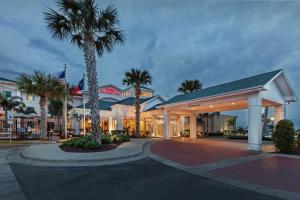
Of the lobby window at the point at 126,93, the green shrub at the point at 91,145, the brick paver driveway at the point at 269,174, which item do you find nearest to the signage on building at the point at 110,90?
the lobby window at the point at 126,93

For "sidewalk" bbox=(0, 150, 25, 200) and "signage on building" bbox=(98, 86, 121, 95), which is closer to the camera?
"sidewalk" bbox=(0, 150, 25, 200)

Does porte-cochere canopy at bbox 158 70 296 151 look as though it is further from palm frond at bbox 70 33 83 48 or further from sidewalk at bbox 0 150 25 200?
sidewalk at bbox 0 150 25 200

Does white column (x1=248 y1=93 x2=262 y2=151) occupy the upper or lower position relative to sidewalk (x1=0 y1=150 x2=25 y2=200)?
upper

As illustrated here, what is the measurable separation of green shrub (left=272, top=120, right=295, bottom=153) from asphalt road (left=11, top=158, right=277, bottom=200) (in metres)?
9.46

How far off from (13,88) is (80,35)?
30.4 metres

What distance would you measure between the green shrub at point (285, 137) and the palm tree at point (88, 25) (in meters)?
12.8

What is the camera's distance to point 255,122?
1392 centimetres

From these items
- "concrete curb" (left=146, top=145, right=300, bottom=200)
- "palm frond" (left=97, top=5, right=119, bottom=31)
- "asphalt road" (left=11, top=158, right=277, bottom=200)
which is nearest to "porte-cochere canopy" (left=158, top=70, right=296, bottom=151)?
"concrete curb" (left=146, top=145, right=300, bottom=200)

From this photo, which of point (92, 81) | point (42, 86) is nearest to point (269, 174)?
point (92, 81)

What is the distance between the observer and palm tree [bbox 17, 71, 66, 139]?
2180cm

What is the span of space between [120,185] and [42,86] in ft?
65.1

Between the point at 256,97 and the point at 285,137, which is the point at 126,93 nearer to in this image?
the point at 256,97

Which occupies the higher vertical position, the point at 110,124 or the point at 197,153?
the point at 110,124

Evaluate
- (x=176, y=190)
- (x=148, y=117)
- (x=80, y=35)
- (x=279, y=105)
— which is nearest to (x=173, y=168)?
(x=176, y=190)
